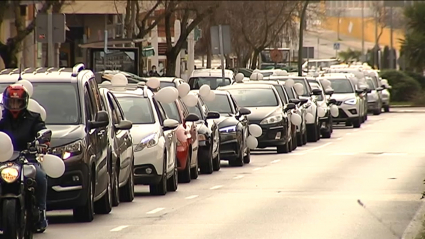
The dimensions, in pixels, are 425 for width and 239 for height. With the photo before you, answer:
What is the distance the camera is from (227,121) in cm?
2630

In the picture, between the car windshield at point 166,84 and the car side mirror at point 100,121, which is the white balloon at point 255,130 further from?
the car side mirror at point 100,121

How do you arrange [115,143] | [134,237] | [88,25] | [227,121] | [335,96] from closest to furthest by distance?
[134,237]
[115,143]
[227,121]
[335,96]
[88,25]

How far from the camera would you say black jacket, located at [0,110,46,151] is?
12.6 metres

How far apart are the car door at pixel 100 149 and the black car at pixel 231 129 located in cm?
960

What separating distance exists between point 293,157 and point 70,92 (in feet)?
46.2

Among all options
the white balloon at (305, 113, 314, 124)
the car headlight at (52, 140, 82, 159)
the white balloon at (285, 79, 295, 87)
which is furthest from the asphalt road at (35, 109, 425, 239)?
the white balloon at (285, 79, 295, 87)

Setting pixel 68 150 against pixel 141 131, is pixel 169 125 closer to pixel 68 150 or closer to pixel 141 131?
pixel 141 131

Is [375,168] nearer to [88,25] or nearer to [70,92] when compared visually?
[70,92]

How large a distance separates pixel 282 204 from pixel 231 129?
860 centimetres

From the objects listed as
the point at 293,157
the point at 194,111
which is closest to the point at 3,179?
the point at 194,111

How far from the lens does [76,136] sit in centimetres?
1473

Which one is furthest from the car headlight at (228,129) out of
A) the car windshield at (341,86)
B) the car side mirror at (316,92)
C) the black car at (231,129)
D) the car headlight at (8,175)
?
the car windshield at (341,86)

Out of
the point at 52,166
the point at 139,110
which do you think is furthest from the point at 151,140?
the point at 52,166

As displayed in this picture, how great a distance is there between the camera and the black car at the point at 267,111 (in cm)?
2983
